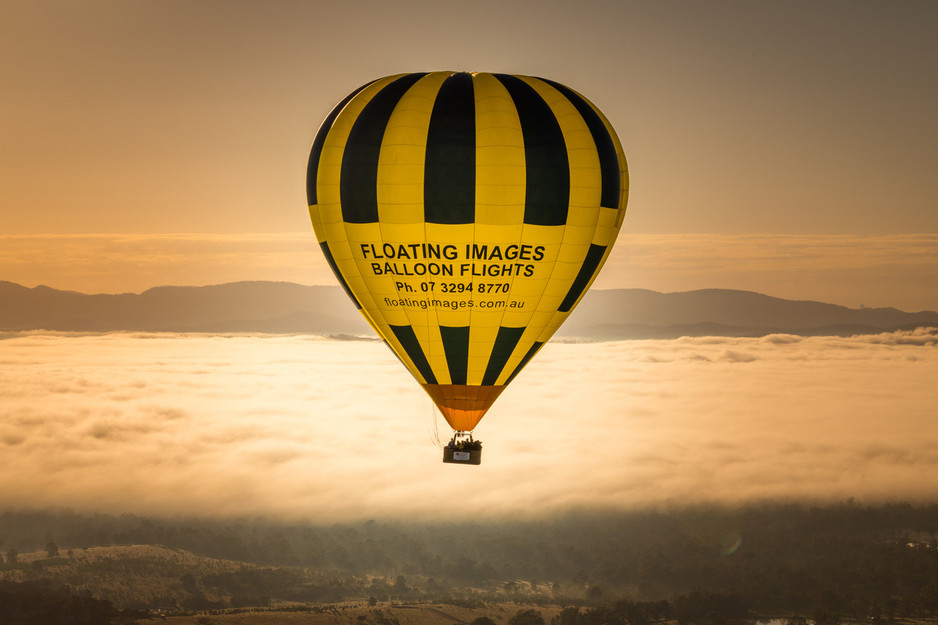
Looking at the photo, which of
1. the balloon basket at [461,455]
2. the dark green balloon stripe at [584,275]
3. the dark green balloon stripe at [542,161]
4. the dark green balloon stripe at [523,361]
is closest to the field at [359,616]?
the dark green balloon stripe at [523,361]

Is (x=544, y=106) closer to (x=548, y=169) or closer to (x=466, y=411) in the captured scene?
(x=548, y=169)

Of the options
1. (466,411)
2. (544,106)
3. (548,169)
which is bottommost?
(466,411)

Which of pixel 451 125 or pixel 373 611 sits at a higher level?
pixel 451 125

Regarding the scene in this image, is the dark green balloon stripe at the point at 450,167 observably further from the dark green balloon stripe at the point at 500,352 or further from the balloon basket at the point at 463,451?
the balloon basket at the point at 463,451

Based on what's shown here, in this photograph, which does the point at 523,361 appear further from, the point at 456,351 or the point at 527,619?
the point at 527,619

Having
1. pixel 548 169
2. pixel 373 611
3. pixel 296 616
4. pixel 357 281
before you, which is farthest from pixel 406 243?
pixel 373 611
